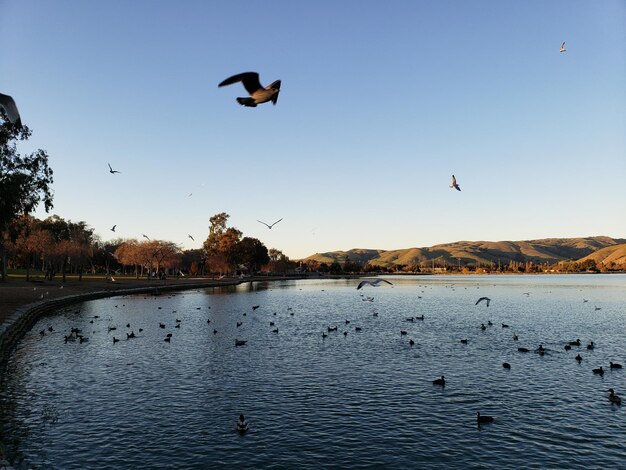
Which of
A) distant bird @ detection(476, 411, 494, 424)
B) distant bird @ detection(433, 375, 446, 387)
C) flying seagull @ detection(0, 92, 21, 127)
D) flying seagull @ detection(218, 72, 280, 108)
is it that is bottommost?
distant bird @ detection(476, 411, 494, 424)

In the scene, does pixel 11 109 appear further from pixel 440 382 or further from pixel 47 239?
pixel 47 239

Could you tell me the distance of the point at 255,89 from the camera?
1238 centimetres

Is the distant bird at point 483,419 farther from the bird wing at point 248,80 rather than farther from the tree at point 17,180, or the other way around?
the tree at point 17,180

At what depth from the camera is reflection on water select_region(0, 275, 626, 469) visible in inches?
703

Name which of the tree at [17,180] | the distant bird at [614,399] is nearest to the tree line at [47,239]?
the tree at [17,180]

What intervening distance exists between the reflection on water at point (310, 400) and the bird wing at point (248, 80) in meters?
12.9

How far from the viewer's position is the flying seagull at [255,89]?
38.7ft

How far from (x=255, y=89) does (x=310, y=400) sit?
17.3 meters

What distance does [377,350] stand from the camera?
38156 millimetres

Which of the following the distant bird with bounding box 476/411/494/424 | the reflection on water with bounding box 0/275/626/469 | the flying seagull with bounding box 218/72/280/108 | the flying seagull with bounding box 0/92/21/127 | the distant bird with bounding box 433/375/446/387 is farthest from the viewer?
the distant bird with bounding box 433/375/446/387

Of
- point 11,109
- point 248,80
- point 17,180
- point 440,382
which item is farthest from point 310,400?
point 17,180

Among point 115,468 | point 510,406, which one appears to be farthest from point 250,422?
point 510,406

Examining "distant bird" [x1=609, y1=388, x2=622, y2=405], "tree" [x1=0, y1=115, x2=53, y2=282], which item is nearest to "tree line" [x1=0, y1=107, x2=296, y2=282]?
"tree" [x1=0, y1=115, x2=53, y2=282]

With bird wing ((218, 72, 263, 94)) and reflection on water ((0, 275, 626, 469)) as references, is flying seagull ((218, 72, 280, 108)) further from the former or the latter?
reflection on water ((0, 275, 626, 469))
